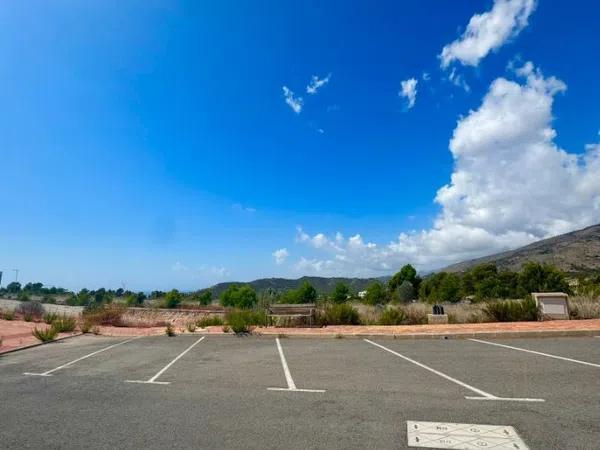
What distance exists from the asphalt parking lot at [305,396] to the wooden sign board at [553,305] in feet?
15.8

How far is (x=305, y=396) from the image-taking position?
6.23 meters

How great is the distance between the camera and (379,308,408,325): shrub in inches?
644

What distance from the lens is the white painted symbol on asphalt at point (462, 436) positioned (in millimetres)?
4090

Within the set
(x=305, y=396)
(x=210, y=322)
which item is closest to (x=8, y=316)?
(x=210, y=322)

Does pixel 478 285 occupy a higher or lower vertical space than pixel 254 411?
higher

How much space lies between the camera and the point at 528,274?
160 ft

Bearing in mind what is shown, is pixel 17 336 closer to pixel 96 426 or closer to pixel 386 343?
pixel 96 426

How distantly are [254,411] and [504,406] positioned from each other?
12.2ft

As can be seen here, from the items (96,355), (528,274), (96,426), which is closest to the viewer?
(96,426)

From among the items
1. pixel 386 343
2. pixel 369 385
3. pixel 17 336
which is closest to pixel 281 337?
pixel 386 343

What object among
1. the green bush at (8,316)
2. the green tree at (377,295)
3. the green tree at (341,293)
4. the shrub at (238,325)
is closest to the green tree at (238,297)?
the green tree at (341,293)

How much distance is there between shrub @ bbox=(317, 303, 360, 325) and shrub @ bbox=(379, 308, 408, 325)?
1.14 metres

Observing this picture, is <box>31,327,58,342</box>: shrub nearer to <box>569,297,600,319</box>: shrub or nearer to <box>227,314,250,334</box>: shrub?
→ <box>227,314,250,334</box>: shrub

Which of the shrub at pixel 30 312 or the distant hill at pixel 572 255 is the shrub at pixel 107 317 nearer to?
the shrub at pixel 30 312
